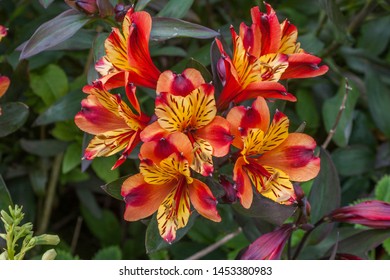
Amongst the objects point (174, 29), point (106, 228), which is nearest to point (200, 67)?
point (174, 29)

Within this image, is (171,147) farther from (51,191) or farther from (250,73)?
(51,191)

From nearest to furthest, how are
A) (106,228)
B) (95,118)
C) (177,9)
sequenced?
(95,118)
(177,9)
(106,228)

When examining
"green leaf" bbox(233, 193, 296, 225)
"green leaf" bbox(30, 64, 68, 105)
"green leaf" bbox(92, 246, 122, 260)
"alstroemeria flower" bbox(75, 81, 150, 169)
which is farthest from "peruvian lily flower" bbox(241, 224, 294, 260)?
"green leaf" bbox(30, 64, 68, 105)

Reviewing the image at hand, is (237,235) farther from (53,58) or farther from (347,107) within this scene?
(53,58)

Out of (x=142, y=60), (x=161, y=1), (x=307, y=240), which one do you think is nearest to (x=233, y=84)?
(x=142, y=60)

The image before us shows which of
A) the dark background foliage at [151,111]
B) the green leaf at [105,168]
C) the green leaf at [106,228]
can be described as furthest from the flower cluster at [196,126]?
the green leaf at [106,228]

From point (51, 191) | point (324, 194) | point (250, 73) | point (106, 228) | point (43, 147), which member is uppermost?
point (250, 73)

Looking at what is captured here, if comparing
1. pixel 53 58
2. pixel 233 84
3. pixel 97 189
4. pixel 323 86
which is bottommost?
pixel 97 189
